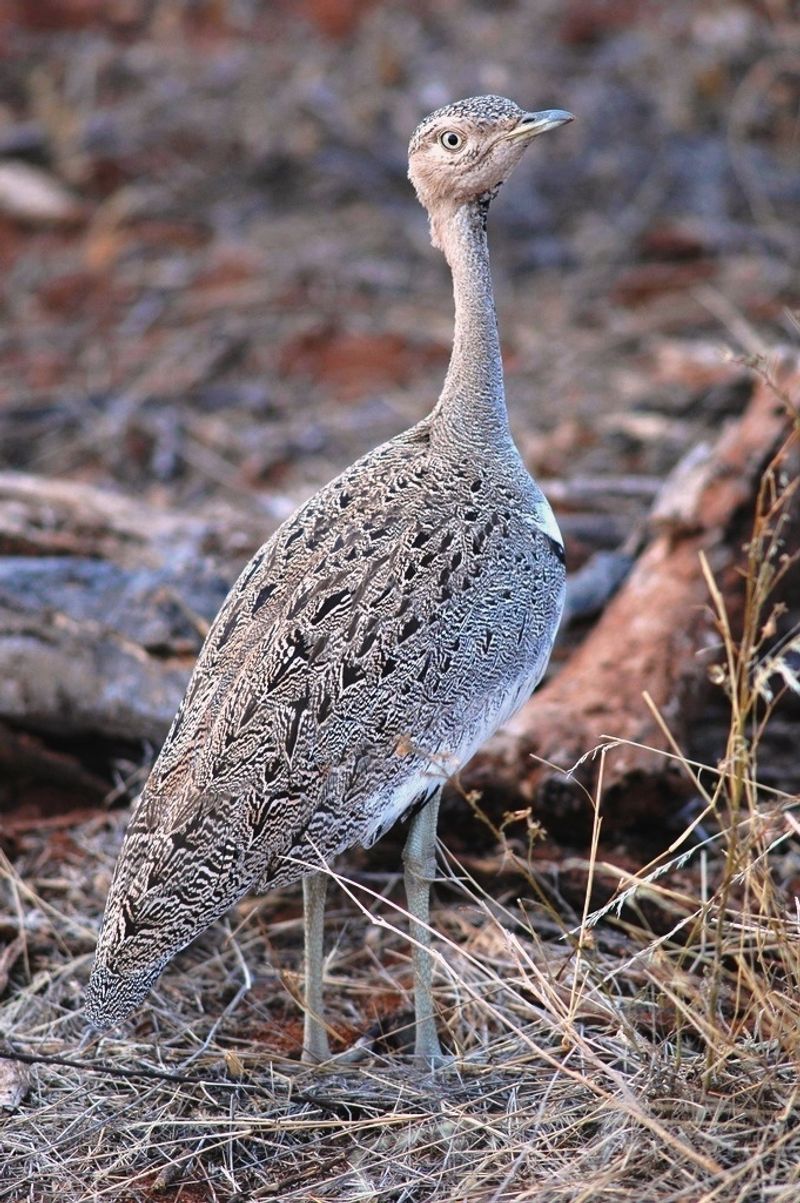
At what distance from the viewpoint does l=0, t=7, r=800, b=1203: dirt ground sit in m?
5.53

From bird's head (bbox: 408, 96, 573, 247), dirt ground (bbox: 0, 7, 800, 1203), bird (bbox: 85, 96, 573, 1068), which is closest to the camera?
bird (bbox: 85, 96, 573, 1068)

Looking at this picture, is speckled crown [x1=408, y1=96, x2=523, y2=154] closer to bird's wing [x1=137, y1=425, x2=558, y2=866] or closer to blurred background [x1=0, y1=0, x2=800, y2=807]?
bird's wing [x1=137, y1=425, x2=558, y2=866]

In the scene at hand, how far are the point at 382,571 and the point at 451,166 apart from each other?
114 cm

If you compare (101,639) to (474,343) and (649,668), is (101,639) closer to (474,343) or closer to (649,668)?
(474,343)

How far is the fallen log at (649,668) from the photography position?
163 inches

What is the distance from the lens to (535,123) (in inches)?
145

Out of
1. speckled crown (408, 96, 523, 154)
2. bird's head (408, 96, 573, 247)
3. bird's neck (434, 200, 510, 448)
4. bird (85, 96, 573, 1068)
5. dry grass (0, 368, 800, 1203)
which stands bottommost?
dry grass (0, 368, 800, 1203)

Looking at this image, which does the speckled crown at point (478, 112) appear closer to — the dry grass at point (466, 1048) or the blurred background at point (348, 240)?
the dry grass at point (466, 1048)

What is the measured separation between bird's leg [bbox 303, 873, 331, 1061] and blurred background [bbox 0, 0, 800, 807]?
1741 millimetres

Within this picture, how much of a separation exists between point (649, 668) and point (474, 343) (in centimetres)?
125

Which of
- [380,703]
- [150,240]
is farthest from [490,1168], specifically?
[150,240]

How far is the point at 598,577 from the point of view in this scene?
5039mm

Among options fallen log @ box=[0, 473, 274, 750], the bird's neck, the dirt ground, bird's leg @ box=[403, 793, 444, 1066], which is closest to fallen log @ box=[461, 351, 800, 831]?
the dirt ground

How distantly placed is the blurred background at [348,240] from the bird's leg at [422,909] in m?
1.74
